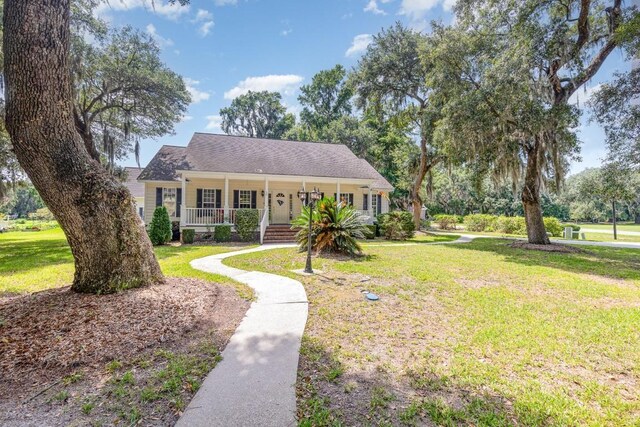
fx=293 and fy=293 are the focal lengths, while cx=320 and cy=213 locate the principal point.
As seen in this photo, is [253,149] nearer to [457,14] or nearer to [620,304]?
[457,14]

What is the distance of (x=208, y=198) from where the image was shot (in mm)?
15898

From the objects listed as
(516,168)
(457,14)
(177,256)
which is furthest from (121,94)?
(516,168)

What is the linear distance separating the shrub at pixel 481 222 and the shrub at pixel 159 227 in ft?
77.5

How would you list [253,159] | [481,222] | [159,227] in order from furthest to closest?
[481,222] < [253,159] < [159,227]

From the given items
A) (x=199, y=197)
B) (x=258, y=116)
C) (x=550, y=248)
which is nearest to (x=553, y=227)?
(x=550, y=248)

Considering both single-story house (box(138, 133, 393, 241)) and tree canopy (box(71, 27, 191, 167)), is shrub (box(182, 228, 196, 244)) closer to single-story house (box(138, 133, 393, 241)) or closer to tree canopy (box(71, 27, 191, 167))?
single-story house (box(138, 133, 393, 241))

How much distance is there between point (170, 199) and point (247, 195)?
4.10m

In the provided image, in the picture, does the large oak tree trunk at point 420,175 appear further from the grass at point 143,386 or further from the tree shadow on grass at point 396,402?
the grass at point 143,386

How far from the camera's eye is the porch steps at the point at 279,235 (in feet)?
46.0

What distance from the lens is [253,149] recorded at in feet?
58.1

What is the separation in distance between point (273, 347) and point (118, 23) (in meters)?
17.1

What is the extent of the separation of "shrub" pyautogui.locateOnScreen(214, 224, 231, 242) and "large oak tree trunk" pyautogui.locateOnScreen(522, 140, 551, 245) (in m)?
13.4

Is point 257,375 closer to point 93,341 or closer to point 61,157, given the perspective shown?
point 93,341

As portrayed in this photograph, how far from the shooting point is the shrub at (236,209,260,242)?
13.7 m
